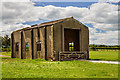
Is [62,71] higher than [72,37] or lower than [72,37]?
lower

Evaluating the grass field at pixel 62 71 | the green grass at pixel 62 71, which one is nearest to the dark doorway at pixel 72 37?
the grass field at pixel 62 71

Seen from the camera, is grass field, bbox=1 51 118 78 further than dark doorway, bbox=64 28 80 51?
No

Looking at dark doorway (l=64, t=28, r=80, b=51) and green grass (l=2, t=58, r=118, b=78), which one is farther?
dark doorway (l=64, t=28, r=80, b=51)

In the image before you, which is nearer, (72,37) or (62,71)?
Result: (62,71)

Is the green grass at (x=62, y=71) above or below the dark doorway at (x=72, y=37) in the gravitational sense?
below

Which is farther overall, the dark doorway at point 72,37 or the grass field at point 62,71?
the dark doorway at point 72,37

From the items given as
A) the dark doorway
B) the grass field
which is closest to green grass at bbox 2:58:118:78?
the grass field

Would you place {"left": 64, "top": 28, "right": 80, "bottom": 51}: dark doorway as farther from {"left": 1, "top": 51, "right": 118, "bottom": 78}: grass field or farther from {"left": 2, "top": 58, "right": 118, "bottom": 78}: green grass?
{"left": 2, "top": 58, "right": 118, "bottom": 78}: green grass

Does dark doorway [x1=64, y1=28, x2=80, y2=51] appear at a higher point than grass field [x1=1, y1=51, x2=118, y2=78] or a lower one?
higher

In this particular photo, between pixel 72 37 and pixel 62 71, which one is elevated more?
pixel 72 37

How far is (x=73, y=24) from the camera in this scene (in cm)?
1933

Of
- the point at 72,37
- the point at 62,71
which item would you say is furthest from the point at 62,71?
the point at 72,37

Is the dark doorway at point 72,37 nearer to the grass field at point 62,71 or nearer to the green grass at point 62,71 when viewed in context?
the grass field at point 62,71

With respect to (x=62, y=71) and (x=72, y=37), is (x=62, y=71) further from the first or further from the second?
(x=72, y=37)
